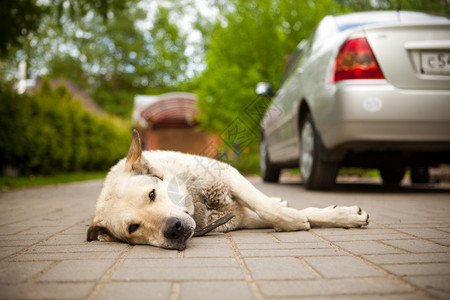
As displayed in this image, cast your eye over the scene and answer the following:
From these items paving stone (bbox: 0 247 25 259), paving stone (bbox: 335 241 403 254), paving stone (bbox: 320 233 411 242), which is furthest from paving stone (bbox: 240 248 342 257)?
paving stone (bbox: 0 247 25 259)

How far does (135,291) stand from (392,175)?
7243 mm

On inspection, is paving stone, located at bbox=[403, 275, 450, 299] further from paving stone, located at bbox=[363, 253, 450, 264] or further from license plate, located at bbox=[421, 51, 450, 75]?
license plate, located at bbox=[421, 51, 450, 75]

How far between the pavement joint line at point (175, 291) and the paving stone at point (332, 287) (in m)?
0.36

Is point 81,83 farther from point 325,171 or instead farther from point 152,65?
point 325,171

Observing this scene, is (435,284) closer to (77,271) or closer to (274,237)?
(274,237)

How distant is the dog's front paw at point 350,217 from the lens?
2.99 meters

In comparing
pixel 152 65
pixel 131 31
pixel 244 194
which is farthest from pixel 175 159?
pixel 131 31

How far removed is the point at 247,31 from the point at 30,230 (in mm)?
11907

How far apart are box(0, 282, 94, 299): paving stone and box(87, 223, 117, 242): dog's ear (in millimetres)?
966

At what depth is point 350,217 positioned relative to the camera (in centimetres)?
301

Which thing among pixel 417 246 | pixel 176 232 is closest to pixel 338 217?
pixel 417 246

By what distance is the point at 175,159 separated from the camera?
10.3 feet

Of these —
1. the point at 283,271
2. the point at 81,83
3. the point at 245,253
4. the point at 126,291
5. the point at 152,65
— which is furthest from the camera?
the point at 81,83

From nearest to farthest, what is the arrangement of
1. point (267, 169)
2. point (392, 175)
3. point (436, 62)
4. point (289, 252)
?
point (289, 252)
point (436, 62)
point (392, 175)
point (267, 169)
